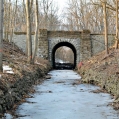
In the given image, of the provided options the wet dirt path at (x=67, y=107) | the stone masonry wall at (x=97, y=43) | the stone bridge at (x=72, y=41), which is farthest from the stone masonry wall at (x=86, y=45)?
the wet dirt path at (x=67, y=107)

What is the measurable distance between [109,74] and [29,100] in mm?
4671

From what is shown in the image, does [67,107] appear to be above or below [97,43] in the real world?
below

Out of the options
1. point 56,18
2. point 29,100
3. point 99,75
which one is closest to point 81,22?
point 56,18

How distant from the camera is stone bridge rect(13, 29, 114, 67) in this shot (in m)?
32.6

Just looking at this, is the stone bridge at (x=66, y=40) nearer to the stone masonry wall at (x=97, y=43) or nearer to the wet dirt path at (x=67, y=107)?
the stone masonry wall at (x=97, y=43)

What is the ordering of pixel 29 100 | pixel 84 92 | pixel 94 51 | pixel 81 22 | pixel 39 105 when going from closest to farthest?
1. pixel 39 105
2. pixel 29 100
3. pixel 84 92
4. pixel 94 51
5. pixel 81 22

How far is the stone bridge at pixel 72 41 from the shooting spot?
3256cm

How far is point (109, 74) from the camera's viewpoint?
1438cm

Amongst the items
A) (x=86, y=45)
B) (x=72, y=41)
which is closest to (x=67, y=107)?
(x=86, y=45)

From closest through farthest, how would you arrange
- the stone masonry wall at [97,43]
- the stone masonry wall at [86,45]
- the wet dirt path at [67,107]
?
the wet dirt path at [67,107], the stone masonry wall at [86,45], the stone masonry wall at [97,43]

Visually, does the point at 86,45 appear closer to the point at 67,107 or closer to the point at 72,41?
the point at 72,41

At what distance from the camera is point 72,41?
109ft

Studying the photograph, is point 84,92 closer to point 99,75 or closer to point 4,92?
point 99,75

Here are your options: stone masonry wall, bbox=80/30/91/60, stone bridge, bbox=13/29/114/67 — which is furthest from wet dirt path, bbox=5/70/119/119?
stone bridge, bbox=13/29/114/67
